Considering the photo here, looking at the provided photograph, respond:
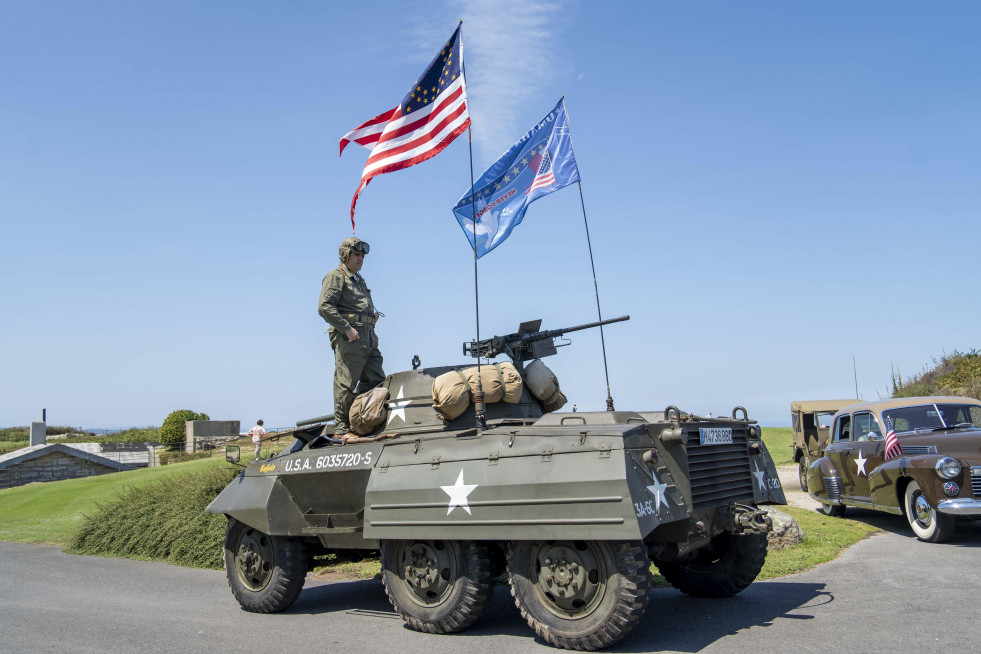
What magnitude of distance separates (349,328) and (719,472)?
4121mm

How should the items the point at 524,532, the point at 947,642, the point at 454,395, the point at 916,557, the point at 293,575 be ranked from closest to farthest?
the point at 947,642 → the point at 524,532 → the point at 454,395 → the point at 293,575 → the point at 916,557

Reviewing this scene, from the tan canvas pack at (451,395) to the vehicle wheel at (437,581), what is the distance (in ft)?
4.07

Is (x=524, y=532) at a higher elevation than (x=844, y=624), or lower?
higher

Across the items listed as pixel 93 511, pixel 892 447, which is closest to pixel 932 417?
pixel 892 447

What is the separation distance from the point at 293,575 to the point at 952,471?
300 inches

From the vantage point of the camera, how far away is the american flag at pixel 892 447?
1103 cm

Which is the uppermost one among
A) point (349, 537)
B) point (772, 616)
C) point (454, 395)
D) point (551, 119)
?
point (551, 119)

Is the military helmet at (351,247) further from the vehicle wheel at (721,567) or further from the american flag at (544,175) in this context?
the vehicle wheel at (721,567)

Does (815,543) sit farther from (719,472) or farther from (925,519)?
(719,472)

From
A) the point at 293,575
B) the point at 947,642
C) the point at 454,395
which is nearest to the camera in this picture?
the point at 947,642

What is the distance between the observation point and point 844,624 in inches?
247

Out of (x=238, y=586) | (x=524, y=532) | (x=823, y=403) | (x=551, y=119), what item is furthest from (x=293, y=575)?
(x=823, y=403)

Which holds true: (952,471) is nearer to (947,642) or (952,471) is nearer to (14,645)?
(947,642)

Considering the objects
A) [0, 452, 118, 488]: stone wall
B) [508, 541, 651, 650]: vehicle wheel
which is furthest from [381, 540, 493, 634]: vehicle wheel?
[0, 452, 118, 488]: stone wall
